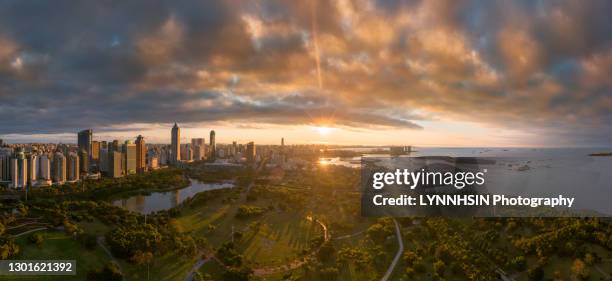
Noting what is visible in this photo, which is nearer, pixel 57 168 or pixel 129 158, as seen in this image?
pixel 57 168

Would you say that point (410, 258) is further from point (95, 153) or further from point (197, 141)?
point (197, 141)

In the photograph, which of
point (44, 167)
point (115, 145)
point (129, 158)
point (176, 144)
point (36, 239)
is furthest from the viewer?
point (176, 144)

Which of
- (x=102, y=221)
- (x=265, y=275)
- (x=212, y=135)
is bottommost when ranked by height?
(x=265, y=275)

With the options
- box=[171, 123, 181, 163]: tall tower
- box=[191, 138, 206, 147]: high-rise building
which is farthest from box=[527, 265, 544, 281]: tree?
box=[191, 138, 206, 147]: high-rise building

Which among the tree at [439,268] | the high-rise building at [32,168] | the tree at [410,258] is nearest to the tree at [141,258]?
the tree at [410,258]

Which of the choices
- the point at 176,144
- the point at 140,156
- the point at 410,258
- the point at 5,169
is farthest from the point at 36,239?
the point at 176,144

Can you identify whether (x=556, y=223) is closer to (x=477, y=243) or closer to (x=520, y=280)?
(x=477, y=243)

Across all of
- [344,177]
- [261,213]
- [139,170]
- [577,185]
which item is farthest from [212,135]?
[577,185]
